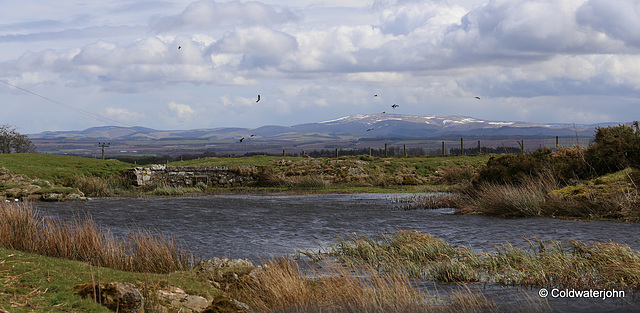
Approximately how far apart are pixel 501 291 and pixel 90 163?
4053cm

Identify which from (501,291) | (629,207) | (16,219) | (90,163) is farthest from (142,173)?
(501,291)

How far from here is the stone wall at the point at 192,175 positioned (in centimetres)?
4128

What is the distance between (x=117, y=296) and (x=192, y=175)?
1351 inches

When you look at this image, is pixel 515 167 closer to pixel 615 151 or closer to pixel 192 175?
pixel 615 151

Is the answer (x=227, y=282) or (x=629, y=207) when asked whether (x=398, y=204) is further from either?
(x=227, y=282)

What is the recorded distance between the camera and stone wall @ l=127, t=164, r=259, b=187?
135ft

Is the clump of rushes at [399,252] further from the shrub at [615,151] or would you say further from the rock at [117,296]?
the shrub at [615,151]

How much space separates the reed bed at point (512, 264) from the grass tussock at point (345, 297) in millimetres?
964

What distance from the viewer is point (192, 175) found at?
4281cm

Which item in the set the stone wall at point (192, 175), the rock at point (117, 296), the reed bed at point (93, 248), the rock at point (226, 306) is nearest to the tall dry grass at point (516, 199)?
the reed bed at point (93, 248)

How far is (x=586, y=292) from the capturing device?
1087 centimetres

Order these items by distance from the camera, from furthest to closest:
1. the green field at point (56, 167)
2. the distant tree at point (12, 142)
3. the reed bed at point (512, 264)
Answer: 1. the distant tree at point (12, 142)
2. the green field at point (56, 167)
3. the reed bed at point (512, 264)

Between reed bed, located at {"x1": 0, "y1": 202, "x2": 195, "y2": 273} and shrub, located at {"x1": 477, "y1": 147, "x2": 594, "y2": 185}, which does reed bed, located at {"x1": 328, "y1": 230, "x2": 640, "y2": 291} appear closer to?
reed bed, located at {"x1": 0, "y1": 202, "x2": 195, "y2": 273}

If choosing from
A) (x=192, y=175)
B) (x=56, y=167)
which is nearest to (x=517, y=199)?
(x=192, y=175)
